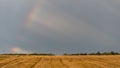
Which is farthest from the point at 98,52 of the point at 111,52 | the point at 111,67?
the point at 111,67

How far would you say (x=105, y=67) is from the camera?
25.3 meters

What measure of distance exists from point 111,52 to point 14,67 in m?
51.6

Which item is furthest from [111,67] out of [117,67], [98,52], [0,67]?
[98,52]

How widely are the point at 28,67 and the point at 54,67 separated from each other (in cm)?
183

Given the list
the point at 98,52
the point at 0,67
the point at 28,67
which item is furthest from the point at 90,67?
the point at 98,52

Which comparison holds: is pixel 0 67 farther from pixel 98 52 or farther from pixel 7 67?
pixel 98 52

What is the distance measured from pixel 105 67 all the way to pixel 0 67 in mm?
7409

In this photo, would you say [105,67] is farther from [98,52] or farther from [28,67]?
[98,52]

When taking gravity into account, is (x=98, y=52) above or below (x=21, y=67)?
above

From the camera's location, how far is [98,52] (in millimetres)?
75500

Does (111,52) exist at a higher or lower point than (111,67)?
higher

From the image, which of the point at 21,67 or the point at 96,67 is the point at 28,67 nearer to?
the point at 21,67

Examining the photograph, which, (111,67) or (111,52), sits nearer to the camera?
(111,67)

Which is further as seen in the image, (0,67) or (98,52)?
(98,52)
